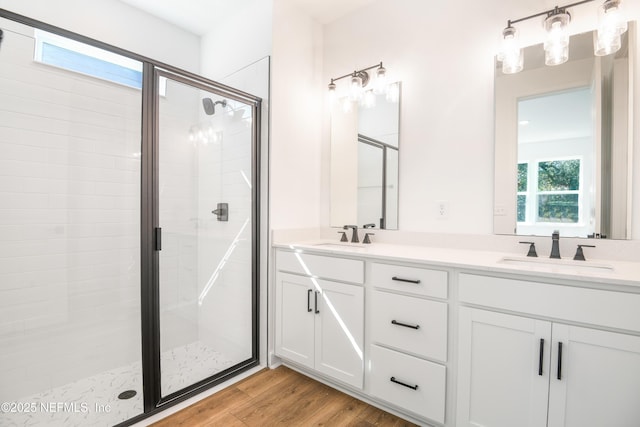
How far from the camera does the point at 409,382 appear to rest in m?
1.66

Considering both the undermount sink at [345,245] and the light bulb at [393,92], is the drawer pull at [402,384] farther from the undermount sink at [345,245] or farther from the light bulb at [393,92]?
the light bulb at [393,92]

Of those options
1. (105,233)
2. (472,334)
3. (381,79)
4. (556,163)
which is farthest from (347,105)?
(105,233)

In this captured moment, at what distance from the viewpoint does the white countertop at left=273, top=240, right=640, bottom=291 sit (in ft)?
3.97

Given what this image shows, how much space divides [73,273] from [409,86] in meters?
2.54

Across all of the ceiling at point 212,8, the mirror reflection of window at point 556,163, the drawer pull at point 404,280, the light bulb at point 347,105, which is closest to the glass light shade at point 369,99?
the light bulb at point 347,105

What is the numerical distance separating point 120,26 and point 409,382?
3.16m

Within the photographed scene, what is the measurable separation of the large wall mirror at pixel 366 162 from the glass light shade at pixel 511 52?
0.68 m

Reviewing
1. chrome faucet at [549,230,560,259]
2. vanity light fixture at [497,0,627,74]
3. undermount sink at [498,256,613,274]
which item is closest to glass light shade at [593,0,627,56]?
vanity light fixture at [497,0,627,74]

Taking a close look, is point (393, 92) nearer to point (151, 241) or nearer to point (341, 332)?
point (341, 332)

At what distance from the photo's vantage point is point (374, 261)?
1.78 meters

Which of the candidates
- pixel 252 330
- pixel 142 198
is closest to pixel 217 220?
pixel 142 198

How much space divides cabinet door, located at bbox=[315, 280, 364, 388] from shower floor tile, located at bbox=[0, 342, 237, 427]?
2.62 feet

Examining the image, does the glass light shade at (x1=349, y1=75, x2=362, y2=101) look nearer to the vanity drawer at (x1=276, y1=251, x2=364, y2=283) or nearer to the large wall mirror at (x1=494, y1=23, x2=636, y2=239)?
the large wall mirror at (x1=494, y1=23, x2=636, y2=239)

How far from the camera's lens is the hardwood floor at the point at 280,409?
1.72 m
